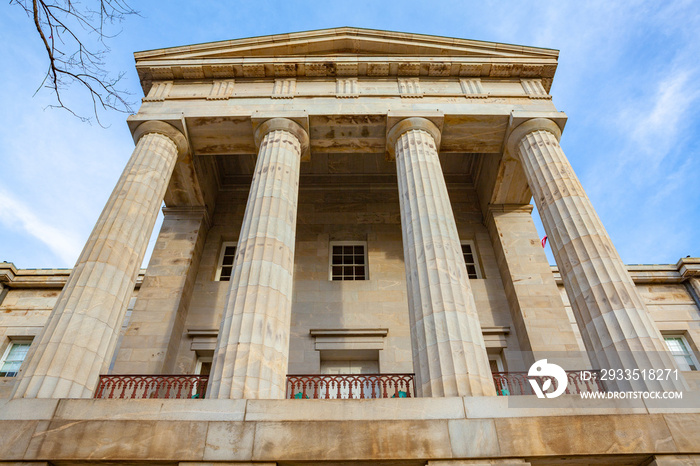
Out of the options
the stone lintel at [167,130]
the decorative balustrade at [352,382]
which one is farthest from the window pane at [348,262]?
the stone lintel at [167,130]

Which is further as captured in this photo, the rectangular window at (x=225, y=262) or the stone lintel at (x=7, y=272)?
the stone lintel at (x=7, y=272)

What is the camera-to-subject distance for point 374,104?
18.4m

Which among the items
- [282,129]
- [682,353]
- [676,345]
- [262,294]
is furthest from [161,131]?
[682,353]

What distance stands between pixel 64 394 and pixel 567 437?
1046cm

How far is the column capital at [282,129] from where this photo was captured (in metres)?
17.5

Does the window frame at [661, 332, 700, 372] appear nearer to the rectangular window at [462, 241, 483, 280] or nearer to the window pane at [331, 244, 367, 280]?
the rectangular window at [462, 241, 483, 280]

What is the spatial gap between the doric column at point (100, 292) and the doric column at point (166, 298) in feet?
12.9

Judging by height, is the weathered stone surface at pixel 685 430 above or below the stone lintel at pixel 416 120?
below

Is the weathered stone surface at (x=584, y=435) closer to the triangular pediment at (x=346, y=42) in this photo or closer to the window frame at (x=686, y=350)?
the window frame at (x=686, y=350)

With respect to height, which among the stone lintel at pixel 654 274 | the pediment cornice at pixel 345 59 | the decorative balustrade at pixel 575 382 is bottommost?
the decorative balustrade at pixel 575 382

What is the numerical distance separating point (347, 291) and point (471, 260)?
6.01 meters

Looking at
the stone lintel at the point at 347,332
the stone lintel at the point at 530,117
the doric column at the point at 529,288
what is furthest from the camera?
the stone lintel at the point at 530,117

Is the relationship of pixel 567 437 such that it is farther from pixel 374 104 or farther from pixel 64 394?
pixel 374 104

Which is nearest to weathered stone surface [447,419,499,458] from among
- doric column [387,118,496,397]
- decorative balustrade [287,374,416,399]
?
doric column [387,118,496,397]
